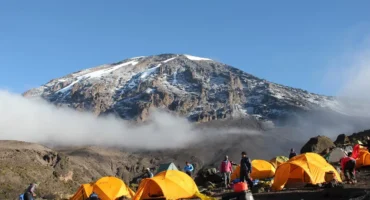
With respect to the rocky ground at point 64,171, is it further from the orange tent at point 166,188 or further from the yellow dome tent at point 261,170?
the yellow dome tent at point 261,170

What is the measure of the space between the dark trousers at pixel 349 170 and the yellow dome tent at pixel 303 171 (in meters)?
0.87

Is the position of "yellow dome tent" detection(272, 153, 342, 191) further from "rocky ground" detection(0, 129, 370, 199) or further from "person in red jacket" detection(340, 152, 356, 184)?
"rocky ground" detection(0, 129, 370, 199)

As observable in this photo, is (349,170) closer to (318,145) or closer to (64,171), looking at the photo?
(318,145)

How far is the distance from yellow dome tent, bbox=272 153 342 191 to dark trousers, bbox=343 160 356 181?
A: 0.87 metres

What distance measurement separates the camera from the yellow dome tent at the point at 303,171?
21281 millimetres

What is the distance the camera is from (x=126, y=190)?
26.4m

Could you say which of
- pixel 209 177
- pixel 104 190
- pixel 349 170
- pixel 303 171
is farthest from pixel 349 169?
pixel 104 190

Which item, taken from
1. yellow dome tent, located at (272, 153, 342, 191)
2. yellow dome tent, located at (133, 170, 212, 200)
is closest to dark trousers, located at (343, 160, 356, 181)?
yellow dome tent, located at (272, 153, 342, 191)

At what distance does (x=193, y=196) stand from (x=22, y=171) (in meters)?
81.4

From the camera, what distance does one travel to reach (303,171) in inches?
843

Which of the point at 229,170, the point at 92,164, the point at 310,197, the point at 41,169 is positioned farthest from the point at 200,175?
the point at 92,164

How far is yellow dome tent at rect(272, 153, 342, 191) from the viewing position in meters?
21.3

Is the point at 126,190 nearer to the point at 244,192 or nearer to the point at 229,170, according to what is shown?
the point at 229,170

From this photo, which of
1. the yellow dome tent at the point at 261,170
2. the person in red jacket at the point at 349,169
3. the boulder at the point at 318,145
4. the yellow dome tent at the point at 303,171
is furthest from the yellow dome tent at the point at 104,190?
the boulder at the point at 318,145
